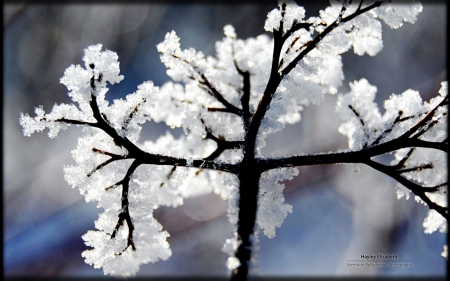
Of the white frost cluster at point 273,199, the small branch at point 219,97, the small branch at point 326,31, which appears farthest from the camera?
the small branch at point 219,97

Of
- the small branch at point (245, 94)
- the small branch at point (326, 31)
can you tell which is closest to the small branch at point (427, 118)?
the small branch at point (326, 31)

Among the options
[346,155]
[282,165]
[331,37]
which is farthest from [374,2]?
[282,165]

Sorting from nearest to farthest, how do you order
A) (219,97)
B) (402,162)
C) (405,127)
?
(402,162) → (405,127) → (219,97)

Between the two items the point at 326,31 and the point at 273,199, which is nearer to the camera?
the point at 326,31

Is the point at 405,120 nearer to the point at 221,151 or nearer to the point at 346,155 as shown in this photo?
the point at 346,155

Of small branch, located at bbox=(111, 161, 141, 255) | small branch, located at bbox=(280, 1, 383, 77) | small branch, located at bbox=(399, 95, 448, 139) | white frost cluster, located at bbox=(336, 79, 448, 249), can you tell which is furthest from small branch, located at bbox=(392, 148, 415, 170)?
small branch, located at bbox=(111, 161, 141, 255)

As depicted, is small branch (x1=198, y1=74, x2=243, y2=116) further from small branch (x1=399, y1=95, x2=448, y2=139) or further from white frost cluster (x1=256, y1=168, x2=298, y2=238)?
small branch (x1=399, y1=95, x2=448, y2=139)

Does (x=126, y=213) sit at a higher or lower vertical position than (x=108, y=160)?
lower

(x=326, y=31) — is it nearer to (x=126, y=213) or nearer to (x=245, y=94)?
(x=245, y=94)

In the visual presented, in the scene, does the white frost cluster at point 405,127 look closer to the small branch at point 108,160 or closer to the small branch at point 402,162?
the small branch at point 402,162

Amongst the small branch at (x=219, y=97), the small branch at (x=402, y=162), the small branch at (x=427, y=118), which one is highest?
the small branch at (x=219, y=97)

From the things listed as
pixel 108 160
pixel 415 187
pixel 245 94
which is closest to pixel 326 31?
pixel 245 94

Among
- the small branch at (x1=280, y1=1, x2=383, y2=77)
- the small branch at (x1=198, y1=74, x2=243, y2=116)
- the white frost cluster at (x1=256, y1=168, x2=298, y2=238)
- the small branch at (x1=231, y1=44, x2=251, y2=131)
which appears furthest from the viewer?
the small branch at (x1=198, y1=74, x2=243, y2=116)
